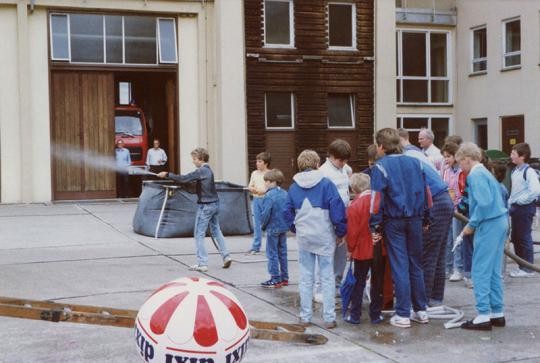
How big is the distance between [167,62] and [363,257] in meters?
16.2

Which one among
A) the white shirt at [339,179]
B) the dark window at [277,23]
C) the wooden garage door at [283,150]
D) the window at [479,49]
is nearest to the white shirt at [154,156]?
the wooden garage door at [283,150]

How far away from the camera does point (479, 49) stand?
30.4 meters

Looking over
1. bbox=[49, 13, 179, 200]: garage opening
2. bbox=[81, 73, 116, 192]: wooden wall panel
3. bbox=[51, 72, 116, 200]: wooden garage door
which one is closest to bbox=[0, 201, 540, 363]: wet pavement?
bbox=[51, 72, 116, 200]: wooden garage door

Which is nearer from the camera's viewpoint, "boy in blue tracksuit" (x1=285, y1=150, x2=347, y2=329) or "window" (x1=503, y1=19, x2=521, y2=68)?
"boy in blue tracksuit" (x1=285, y1=150, x2=347, y2=329)

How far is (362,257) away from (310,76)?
677 inches

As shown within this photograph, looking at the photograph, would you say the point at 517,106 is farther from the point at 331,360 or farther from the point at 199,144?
the point at 331,360

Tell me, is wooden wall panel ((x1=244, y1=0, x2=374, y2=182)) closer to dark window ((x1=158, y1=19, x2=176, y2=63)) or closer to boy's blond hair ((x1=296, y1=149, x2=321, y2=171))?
dark window ((x1=158, y1=19, x2=176, y2=63))

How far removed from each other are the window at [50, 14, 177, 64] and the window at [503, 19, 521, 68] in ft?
43.0

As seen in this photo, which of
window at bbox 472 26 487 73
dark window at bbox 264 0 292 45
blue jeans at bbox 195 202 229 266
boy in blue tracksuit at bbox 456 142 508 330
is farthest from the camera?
window at bbox 472 26 487 73

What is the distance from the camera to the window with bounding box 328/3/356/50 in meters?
24.5

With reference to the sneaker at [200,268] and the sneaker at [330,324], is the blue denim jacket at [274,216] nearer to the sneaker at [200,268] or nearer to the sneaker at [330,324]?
the sneaker at [200,268]

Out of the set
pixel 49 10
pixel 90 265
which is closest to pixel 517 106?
pixel 49 10

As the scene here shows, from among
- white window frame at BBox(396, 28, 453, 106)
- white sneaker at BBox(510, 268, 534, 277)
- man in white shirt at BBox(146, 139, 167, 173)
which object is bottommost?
white sneaker at BBox(510, 268, 534, 277)

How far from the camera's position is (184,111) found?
2273 centimetres
